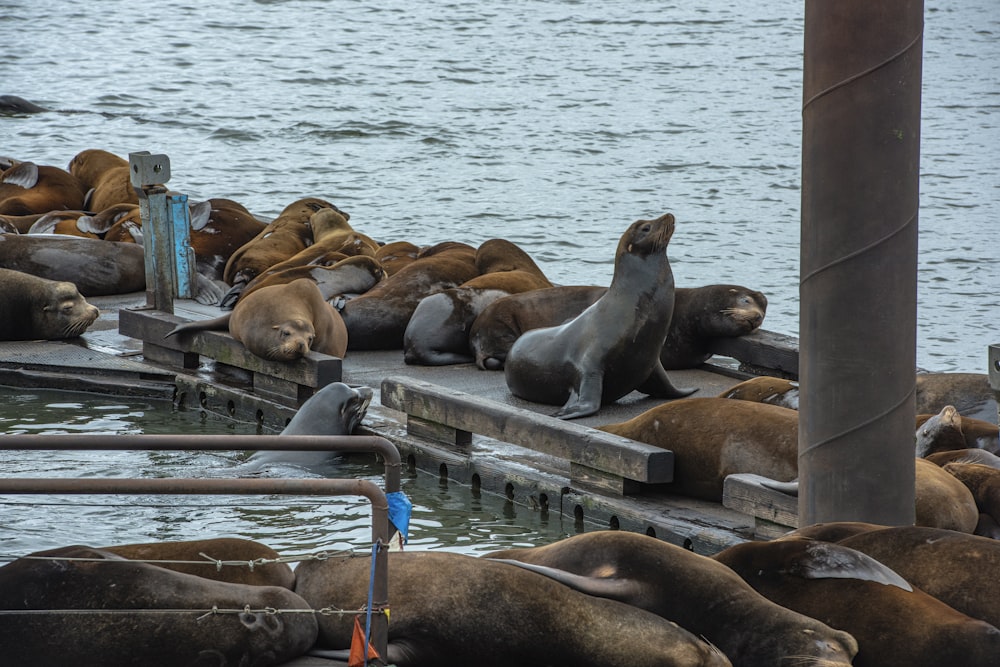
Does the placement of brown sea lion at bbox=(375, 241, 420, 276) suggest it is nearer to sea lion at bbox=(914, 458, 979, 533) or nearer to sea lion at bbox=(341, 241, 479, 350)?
sea lion at bbox=(341, 241, 479, 350)

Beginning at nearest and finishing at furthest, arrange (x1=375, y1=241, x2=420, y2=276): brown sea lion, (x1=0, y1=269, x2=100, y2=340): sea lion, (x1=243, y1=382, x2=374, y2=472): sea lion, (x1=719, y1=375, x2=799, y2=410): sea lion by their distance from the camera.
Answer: (x1=719, y1=375, x2=799, y2=410): sea lion < (x1=243, y1=382, x2=374, y2=472): sea lion < (x1=0, y1=269, x2=100, y2=340): sea lion < (x1=375, y1=241, x2=420, y2=276): brown sea lion

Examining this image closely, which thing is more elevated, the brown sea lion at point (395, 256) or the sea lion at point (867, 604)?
the sea lion at point (867, 604)

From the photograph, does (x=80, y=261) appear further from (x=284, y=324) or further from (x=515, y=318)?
(x=515, y=318)

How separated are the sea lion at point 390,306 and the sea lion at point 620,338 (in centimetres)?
193

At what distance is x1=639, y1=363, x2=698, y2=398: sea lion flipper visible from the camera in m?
8.41

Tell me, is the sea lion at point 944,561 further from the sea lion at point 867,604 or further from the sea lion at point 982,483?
the sea lion at point 982,483

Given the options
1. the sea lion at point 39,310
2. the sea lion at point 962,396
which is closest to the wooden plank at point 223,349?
the sea lion at point 39,310

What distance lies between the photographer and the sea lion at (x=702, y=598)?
3.95 m

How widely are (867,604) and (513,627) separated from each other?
1021 mm

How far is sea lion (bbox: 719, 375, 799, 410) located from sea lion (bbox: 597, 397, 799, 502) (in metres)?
0.69

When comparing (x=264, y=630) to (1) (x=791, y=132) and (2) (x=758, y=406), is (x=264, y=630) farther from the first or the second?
(1) (x=791, y=132)

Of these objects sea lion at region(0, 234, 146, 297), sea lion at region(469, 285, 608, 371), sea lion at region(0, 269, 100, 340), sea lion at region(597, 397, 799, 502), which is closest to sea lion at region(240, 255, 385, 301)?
sea lion at region(0, 269, 100, 340)

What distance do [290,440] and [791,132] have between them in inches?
1179

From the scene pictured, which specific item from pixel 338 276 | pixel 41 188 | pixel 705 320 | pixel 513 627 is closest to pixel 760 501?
pixel 513 627
